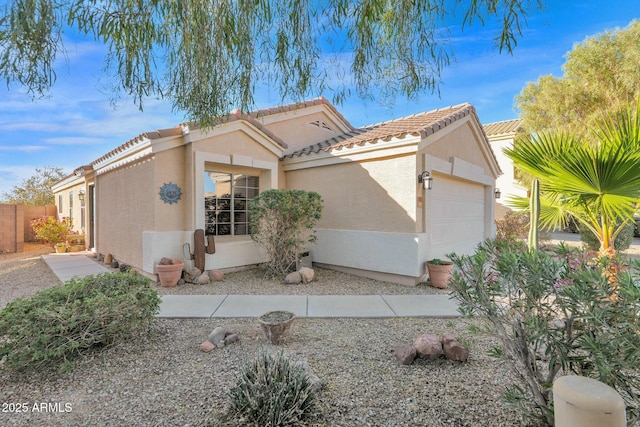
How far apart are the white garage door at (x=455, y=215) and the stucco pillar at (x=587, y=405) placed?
20.6 ft

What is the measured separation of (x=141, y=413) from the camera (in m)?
2.65

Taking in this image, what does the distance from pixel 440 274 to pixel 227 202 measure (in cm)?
638

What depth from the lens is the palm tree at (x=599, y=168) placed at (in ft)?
15.3

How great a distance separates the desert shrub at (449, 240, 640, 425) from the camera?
5.93 feet

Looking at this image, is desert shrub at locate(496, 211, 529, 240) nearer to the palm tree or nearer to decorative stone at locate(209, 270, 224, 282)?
the palm tree

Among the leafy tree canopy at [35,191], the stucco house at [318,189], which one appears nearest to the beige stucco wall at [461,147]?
the stucco house at [318,189]

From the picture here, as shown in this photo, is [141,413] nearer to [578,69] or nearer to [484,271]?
[484,271]

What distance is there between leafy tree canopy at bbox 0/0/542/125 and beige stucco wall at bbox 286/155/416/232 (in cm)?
456

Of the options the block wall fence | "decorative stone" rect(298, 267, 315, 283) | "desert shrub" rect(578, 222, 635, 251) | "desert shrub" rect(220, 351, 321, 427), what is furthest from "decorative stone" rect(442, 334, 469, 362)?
the block wall fence

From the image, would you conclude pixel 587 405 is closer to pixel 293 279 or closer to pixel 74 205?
pixel 293 279

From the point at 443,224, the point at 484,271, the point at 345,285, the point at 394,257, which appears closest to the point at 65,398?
the point at 484,271

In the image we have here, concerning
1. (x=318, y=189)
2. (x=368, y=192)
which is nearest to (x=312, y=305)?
(x=368, y=192)

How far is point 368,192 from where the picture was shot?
834cm

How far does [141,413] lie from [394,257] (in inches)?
247
